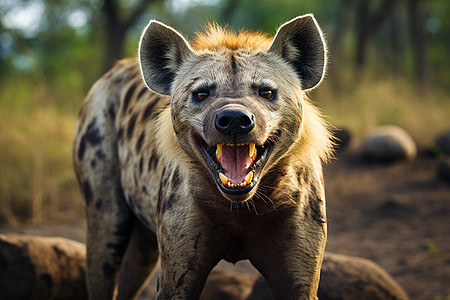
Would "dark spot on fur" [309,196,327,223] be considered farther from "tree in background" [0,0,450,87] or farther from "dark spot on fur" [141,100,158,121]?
"tree in background" [0,0,450,87]

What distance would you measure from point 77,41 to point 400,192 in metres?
13.6

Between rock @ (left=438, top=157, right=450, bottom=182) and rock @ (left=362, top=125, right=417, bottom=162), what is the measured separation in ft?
3.53

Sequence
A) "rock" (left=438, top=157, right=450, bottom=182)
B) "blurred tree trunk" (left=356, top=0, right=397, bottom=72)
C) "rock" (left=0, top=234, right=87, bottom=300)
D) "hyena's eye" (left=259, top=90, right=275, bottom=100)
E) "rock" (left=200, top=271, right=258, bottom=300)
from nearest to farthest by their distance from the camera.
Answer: "hyena's eye" (left=259, top=90, right=275, bottom=100) → "rock" (left=0, top=234, right=87, bottom=300) → "rock" (left=200, top=271, right=258, bottom=300) → "rock" (left=438, top=157, right=450, bottom=182) → "blurred tree trunk" (left=356, top=0, right=397, bottom=72)

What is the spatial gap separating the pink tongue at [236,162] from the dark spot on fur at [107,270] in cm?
137

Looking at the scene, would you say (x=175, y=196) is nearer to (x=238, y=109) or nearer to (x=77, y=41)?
(x=238, y=109)

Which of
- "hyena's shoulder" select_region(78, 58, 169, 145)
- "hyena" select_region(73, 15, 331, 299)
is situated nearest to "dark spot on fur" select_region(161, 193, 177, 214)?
"hyena" select_region(73, 15, 331, 299)

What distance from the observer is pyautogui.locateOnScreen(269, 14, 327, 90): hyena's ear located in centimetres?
206

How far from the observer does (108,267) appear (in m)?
2.87

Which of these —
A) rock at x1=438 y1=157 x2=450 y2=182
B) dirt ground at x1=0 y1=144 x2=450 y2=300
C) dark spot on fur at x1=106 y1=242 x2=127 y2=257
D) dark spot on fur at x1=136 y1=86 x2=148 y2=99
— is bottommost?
dirt ground at x1=0 y1=144 x2=450 y2=300

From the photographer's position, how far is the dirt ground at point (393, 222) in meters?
4.17

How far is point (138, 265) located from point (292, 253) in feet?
4.61

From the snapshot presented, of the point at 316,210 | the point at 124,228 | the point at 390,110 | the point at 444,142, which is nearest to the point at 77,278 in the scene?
the point at 124,228

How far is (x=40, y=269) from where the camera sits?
10.8 feet

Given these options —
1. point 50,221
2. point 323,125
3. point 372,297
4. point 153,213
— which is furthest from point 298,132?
point 50,221
